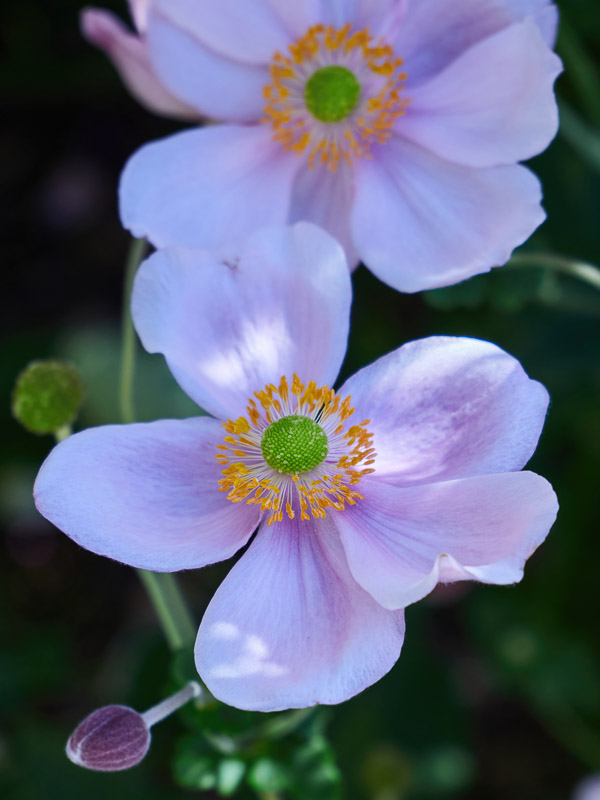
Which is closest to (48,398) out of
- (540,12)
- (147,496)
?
(147,496)

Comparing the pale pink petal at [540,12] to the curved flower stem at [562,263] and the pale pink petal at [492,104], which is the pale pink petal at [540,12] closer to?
the pale pink petal at [492,104]

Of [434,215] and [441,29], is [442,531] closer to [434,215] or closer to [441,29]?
[434,215]

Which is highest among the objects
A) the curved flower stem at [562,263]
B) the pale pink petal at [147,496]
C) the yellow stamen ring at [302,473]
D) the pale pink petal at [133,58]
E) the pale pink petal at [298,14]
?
the pale pink petal at [133,58]

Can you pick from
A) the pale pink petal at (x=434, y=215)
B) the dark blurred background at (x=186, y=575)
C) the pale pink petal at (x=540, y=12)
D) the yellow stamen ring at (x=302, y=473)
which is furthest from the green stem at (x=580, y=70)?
the yellow stamen ring at (x=302, y=473)

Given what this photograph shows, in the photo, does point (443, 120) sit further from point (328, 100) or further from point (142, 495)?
point (142, 495)

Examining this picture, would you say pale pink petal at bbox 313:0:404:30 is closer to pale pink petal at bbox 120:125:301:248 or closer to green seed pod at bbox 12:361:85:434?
pale pink petal at bbox 120:125:301:248

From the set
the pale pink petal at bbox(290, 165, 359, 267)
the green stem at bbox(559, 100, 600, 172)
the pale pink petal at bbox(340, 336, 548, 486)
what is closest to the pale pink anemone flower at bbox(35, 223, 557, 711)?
the pale pink petal at bbox(340, 336, 548, 486)
